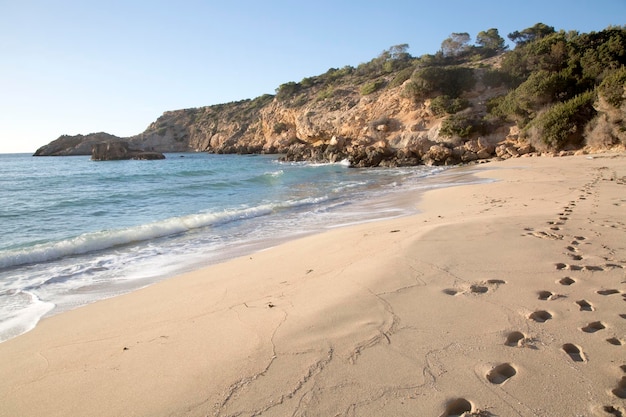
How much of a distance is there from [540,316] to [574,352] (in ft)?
1.51

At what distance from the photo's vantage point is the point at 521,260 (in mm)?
3758

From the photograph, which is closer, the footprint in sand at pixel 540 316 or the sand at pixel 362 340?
the sand at pixel 362 340

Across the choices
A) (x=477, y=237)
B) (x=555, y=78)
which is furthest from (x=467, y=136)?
(x=477, y=237)

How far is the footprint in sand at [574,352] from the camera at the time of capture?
2102mm

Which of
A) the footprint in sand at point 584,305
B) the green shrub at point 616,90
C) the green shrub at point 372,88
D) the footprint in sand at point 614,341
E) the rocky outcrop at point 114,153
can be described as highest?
the green shrub at point 372,88

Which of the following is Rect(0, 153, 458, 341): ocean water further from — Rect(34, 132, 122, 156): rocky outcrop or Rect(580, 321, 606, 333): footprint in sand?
Rect(34, 132, 122, 156): rocky outcrop

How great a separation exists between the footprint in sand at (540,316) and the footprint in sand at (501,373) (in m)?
0.67

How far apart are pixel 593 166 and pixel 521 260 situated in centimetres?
1241

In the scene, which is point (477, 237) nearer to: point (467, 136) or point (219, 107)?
point (467, 136)

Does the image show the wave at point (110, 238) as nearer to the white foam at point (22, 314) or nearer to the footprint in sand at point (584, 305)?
the white foam at point (22, 314)

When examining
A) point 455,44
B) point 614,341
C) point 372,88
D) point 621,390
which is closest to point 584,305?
point 614,341

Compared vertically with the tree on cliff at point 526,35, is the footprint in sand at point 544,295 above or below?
below

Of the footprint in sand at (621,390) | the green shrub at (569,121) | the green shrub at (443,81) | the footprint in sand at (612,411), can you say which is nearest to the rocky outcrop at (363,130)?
the green shrub at (443,81)

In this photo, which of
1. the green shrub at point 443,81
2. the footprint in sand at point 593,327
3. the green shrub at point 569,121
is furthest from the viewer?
the green shrub at point 443,81
